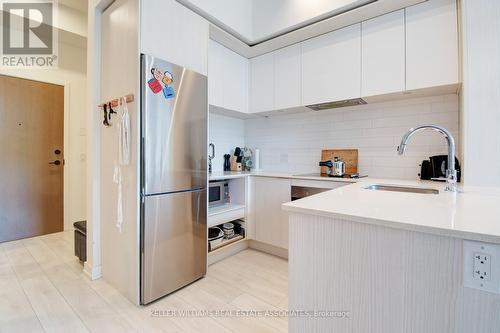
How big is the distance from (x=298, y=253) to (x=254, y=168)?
2.31 metres

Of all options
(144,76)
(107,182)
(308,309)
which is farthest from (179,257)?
(144,76)

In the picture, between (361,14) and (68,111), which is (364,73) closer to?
(361,14)

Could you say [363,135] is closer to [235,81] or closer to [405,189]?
[405,189]

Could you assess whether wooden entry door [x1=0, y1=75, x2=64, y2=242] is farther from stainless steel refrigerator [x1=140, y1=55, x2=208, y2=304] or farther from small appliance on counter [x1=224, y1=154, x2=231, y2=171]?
stainless steel refrigerator [x1=140, y1=55, x2=208, y2=304]

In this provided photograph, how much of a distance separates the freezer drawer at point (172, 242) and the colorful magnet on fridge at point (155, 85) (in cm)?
76

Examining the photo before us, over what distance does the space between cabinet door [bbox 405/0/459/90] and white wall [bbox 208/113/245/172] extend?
6.68 ft

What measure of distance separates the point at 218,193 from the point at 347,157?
1488 mm

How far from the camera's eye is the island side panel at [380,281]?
677 mm

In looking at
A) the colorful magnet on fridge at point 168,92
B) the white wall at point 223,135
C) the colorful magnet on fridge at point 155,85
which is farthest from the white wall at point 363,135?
the colorful magnet on fridge at point 155,85

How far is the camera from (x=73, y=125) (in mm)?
3410

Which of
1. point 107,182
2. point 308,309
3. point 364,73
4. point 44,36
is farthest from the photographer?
point 44,36

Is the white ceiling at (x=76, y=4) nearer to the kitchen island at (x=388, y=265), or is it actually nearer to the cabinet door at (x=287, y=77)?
the cabinet door at (x=287, y=77)

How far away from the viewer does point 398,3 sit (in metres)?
1.89

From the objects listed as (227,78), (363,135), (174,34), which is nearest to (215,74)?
(227,78)
